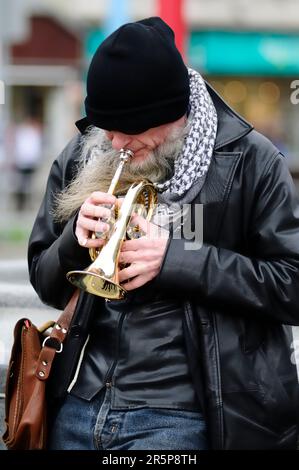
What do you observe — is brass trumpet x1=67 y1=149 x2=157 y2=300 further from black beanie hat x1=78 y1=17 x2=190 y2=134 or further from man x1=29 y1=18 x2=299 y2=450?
black beanie hat x1=78 y1=17 x2=190 y2=134

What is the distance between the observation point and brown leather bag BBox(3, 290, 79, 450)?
2.28 metres

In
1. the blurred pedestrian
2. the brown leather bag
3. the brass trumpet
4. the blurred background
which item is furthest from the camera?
the blurred background

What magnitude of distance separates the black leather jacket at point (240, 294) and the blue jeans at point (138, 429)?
0.06 metres

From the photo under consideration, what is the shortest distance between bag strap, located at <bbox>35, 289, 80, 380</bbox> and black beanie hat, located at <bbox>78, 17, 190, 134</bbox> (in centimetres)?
48

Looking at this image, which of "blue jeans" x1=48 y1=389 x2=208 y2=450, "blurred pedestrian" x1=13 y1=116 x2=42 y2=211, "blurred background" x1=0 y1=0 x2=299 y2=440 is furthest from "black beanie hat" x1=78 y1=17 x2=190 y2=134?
"blurred background" x1=0 y1=0 x2=299 y2=440

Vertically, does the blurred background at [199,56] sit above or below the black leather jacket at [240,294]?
below

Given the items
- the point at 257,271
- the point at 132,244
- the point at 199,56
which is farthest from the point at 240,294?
the point at 199,56

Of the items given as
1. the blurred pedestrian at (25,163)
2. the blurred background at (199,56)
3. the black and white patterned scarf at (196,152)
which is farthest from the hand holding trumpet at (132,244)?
the blurred background at (199,56)

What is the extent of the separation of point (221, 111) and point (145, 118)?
26 centimetres

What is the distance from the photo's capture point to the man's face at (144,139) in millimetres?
2311

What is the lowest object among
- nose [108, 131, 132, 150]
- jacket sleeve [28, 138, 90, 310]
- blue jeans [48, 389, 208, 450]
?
blue jeans [48, 389, 208, 450]

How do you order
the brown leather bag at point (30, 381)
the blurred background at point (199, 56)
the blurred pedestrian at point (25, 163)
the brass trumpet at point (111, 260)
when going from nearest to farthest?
1. the brass trumpet at point (111, 260)
2. the brown leather bag at point (30, 381)
3. the blurred pedestrian at point (25, 163)
4. the blurred background at point (199, 56)

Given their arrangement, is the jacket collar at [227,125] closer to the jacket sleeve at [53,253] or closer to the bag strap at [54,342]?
the jacket sleeve at [53,253]

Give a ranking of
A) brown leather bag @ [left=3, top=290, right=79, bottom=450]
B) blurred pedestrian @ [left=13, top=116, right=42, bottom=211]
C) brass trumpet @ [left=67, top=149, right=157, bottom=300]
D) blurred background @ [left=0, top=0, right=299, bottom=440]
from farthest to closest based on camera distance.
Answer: blurred background @ [left=0, top=0, right=299, bottom=440] → blurred pedestrian @ [left=13, top=116, right=42, bottom=211] → brown leather bag @ [left=3, top=290, right=79, bottom=450] → brass trumpet @ [left=67, top=149, right=157, bottom=300]
